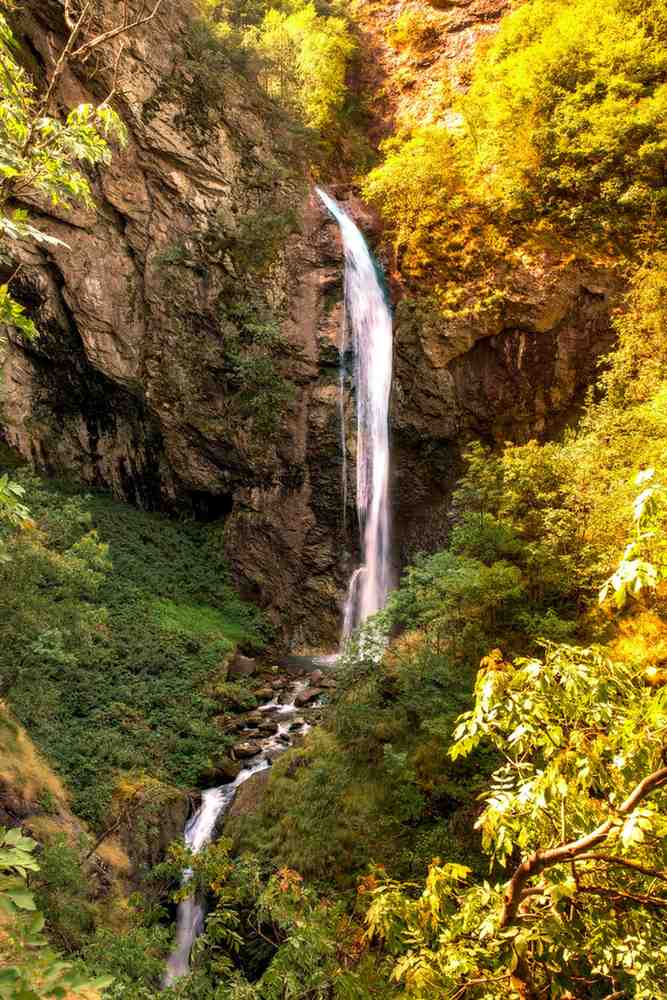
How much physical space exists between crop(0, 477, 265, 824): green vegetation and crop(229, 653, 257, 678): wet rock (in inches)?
14.3

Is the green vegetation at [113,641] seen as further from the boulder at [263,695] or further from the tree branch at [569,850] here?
the tree branch at [569,850]

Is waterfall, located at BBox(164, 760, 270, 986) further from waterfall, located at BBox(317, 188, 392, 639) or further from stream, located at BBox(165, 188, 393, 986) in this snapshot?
waterfall, located at BBox(317, 188, 392, 639)

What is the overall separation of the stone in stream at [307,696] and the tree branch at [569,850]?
11.7m

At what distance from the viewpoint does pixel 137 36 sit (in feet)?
56.0

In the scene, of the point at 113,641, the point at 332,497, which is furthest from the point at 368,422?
the point at 113,641

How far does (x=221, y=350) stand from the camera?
728 inches

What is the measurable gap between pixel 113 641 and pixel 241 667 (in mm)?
3279

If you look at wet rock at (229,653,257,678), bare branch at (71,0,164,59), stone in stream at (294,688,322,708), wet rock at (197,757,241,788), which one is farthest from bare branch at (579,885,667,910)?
wet rock at (229,653,257,678)

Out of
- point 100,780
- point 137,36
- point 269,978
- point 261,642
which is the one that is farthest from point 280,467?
point 269,978

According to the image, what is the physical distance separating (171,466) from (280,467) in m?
3.63

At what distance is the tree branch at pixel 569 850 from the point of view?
204cm

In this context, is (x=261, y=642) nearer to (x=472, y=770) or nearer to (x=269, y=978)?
(x=472, y=770)

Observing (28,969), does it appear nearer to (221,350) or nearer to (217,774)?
(217,774)

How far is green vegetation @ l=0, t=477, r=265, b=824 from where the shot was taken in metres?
9.03
